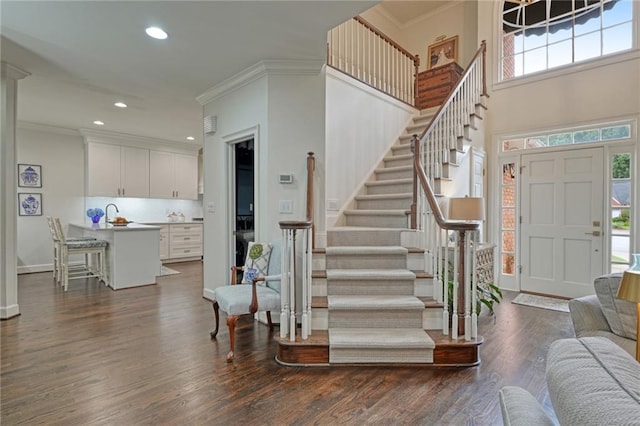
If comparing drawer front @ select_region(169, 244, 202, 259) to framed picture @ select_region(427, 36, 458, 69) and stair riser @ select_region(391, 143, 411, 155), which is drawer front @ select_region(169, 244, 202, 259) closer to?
stair riser @ select_region(391, 143, 411, 155)

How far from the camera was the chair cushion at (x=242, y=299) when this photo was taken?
9.46 ft

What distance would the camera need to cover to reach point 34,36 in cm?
306

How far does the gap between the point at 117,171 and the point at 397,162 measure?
5.78 metres

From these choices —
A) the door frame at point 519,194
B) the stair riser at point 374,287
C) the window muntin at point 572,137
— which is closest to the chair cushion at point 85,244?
the stair riser at point 374,287

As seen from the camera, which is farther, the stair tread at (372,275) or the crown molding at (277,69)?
the crown molding at (277,69)

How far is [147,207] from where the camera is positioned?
7.96 m

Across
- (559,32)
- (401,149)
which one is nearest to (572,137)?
(559,32)

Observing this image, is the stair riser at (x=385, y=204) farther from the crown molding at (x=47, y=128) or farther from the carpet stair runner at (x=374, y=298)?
the crown molding at (x=47, y=128)

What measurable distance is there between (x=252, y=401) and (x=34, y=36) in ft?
12.0

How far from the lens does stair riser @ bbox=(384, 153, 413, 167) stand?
499cm

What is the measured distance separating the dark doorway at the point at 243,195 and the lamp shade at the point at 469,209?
100 inches

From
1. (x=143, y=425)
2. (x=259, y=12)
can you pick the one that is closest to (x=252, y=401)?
(x=143, y=425)

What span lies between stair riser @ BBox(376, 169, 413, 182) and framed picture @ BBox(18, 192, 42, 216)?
249 inches

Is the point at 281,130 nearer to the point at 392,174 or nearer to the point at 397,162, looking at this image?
the point at 392,174
